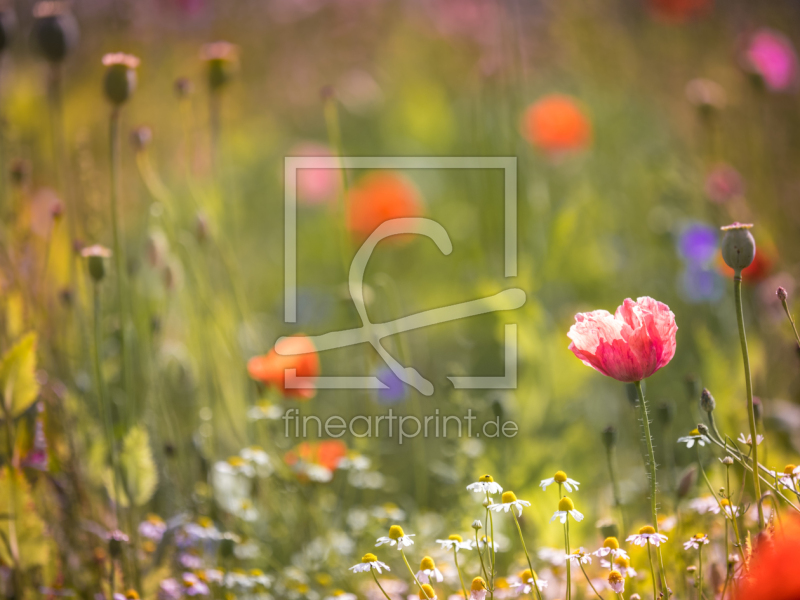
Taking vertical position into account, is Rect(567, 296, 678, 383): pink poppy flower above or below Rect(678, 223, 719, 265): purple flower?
below

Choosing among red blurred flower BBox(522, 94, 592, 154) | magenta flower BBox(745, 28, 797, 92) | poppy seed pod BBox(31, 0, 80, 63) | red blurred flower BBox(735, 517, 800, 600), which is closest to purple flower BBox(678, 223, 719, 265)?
magenta flower BBox(745, 28, 797, 92)

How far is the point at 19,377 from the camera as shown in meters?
0.74

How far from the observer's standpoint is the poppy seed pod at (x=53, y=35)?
0.86 meters

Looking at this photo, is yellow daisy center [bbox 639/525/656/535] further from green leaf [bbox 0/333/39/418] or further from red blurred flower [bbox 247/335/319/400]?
green leaf [bbox 0/333/39/418]

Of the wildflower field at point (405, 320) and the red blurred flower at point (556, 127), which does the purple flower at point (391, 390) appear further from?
the red blurred flower at point (556, 127)

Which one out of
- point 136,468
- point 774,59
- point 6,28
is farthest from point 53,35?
point 774,59

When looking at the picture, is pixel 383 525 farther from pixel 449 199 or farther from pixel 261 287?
pixel 449 199

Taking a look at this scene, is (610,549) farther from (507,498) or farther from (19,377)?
(19,377)

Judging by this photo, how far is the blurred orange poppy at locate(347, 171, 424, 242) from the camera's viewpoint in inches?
62.5

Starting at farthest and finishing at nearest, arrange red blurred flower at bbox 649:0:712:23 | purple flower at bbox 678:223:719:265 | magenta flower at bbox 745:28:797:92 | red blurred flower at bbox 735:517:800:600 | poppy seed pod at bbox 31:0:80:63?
red blurred flower at bbox 649:0:712:23 < magenta flower at bbox 745:28:797:92 < purple flower at bbox 678:223:719:265 < poppy seed pod at bbox 31:0:80:63 < red blurred flower at bbox 735:517:800:600

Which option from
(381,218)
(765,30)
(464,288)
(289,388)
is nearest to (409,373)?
(289,388)

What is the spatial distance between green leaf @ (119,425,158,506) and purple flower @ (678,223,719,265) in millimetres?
929

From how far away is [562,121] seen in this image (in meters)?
1.68

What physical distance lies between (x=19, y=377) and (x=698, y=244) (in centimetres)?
106
